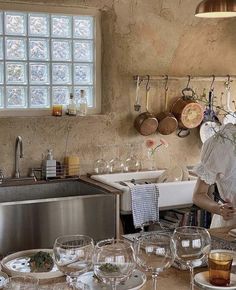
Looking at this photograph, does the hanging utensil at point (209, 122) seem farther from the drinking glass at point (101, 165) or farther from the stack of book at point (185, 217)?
the drinking glass at point (101, 165)

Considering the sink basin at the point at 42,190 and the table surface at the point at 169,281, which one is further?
the sink basin at the point at 42,190

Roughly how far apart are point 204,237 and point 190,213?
2.32m

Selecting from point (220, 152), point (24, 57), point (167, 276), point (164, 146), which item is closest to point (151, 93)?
point (164, 146)

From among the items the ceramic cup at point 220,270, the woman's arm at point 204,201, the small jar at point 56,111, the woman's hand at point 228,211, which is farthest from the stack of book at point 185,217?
the ceramic cup at point 220,270

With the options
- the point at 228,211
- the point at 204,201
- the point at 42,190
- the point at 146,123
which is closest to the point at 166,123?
the point at 146,123

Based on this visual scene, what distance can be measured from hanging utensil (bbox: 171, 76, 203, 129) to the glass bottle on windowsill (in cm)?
75

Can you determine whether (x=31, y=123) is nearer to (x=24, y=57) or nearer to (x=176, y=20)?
(x=24, y=57)

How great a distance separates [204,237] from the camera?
1632 mm


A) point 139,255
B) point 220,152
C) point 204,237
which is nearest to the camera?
point 139,255

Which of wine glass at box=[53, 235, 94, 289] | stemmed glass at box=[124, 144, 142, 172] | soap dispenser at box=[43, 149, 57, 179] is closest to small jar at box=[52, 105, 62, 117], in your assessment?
soap dispenser at box=[43, 149, 57, 179]

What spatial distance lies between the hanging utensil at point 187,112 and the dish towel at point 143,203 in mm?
812

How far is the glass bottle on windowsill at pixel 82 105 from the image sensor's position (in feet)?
13.3

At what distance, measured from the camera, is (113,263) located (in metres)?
1.49

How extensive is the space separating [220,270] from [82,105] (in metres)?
2.57
